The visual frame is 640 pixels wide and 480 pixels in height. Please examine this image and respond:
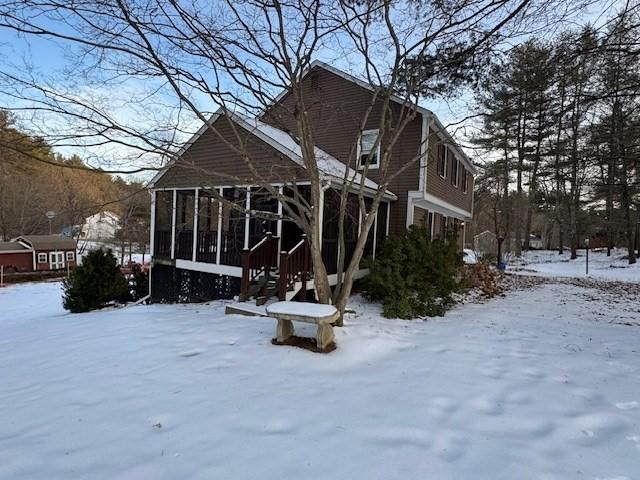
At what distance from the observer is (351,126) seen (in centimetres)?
1095

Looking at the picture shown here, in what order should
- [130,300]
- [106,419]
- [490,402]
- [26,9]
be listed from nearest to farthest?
[106,419], [490,402], [26,9], [130,300]

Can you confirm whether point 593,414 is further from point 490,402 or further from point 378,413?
point 378,413

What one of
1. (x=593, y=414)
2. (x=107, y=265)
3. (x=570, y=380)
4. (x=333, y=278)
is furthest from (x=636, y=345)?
(x=107, y=265)

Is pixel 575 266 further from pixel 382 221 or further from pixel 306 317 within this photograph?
pixel 306 317

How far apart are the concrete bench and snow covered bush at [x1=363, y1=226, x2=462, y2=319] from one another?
2.42 meters

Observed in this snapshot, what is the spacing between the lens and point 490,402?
3.15m

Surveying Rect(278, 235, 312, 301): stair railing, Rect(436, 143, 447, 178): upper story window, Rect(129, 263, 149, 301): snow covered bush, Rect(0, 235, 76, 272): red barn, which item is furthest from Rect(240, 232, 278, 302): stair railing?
Rect(0, 235, 76, 272): red barn

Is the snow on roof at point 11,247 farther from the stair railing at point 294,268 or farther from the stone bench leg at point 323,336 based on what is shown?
the stone bench leg at point 323,336

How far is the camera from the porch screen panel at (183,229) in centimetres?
955

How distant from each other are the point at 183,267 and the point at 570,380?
8.44 meters

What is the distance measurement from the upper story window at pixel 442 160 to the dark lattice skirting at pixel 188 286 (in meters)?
7.33

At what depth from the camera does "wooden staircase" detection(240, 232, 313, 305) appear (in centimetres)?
649

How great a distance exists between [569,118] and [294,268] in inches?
342

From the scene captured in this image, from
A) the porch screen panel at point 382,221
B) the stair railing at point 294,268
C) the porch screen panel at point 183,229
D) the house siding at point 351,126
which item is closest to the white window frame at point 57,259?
the porch screen panel at point 183,229
